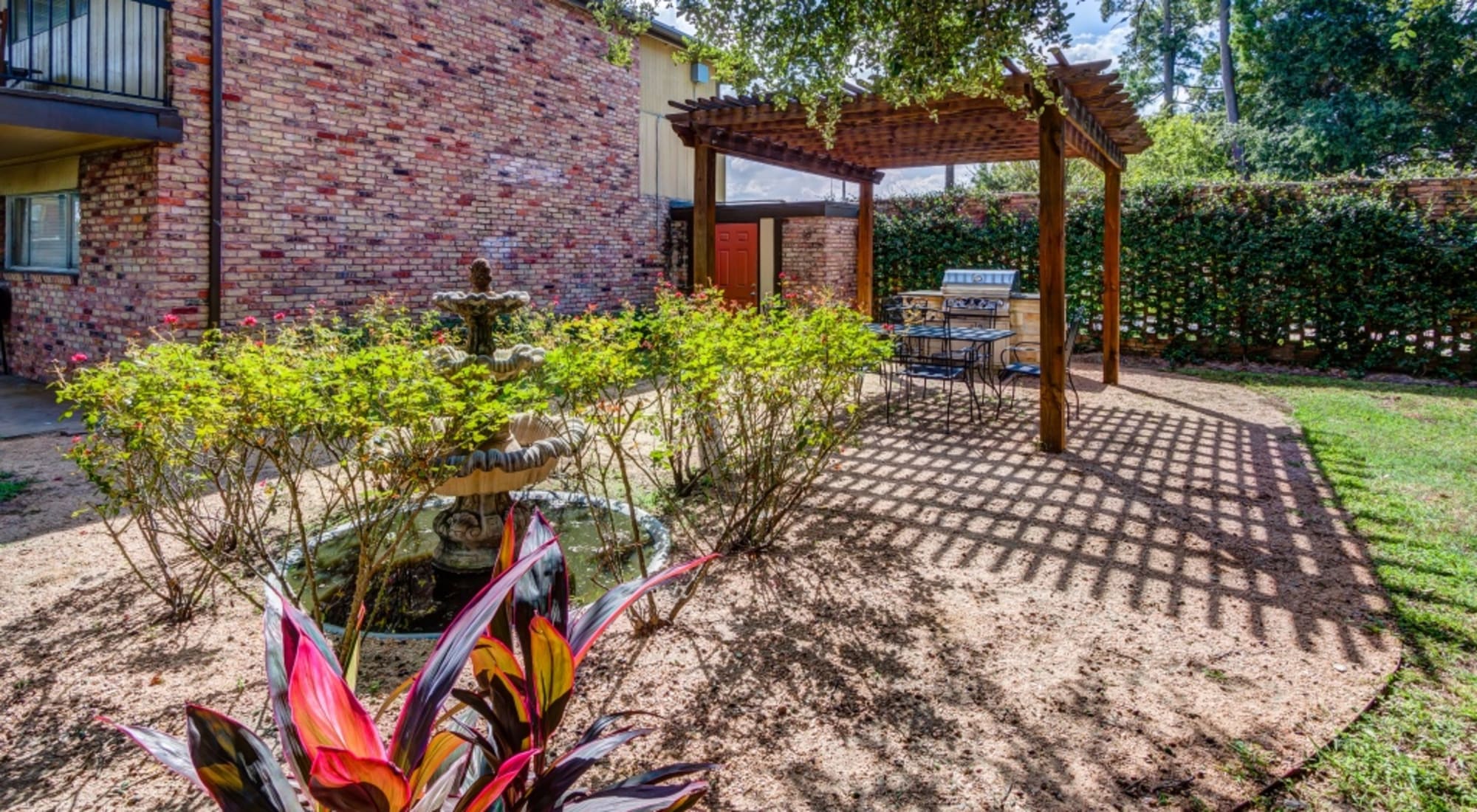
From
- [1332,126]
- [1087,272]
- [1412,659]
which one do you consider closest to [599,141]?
[1087,272]

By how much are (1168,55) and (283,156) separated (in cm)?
2634

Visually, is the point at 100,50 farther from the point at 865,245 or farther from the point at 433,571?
the point at 865,245

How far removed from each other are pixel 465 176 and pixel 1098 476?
8.29 metres

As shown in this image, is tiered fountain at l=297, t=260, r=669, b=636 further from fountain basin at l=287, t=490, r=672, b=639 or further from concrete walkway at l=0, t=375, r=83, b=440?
concrete walkway at l=0, t=375, r=83, b=440

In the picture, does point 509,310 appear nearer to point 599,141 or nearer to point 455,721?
point 455,721

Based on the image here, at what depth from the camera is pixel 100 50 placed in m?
8.74

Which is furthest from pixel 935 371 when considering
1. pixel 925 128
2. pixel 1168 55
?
pixel 1168 55

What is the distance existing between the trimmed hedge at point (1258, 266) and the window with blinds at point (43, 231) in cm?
1092

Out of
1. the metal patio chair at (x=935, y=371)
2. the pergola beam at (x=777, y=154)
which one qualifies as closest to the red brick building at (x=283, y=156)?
the pergola beam at (x=777, y=154)

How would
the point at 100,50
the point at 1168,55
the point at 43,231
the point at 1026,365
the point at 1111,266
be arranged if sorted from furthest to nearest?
the point at 1168,55
the point at 1111,266
the point at 43,231
the point at 100,50
the point at 1026,365

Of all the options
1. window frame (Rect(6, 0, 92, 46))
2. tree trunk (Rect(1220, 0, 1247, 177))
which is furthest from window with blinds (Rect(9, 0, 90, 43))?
tree trunk (Rect(1220, 0, 1247, 177))

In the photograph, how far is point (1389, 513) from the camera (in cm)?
511

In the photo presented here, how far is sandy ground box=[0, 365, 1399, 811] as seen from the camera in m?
2.53

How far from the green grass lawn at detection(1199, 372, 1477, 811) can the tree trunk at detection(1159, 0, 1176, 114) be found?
65.4 feet
